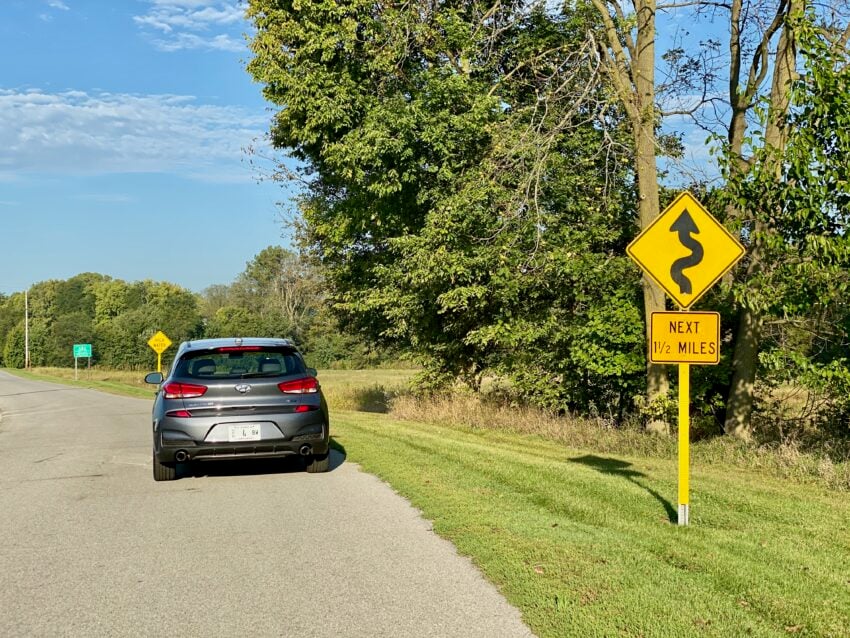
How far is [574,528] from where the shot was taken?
23.2 feet

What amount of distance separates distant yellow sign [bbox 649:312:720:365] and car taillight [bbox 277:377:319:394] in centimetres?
467

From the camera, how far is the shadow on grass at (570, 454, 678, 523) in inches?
322

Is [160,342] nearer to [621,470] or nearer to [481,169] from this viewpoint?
[481,169]

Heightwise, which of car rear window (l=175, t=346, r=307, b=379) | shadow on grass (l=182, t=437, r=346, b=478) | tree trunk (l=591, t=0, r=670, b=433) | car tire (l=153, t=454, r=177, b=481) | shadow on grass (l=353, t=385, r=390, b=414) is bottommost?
shadow on grass (l=353, t=385, r=390, b=414)

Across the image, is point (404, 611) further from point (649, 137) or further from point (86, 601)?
point (649, 137)

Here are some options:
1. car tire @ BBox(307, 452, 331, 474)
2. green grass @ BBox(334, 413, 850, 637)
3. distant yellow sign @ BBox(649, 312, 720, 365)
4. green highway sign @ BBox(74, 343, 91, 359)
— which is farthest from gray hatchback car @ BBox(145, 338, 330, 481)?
green highway sign @ BBox(74, 343, 91, 359)

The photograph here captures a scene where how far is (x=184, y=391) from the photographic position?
9875mm

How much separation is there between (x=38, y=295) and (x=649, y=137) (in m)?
153

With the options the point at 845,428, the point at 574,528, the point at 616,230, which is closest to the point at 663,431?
the point at 845,428

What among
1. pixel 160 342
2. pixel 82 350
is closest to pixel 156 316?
pixel 82 350

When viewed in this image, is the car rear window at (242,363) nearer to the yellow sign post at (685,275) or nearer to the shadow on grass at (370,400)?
the yellow sign post at (685,275)

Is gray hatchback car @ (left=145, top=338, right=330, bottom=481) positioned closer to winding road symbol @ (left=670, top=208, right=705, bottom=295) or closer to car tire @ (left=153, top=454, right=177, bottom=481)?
car tire @ (left=153, top=454, right=177, bottom=481)

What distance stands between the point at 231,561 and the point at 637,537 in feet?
10.9

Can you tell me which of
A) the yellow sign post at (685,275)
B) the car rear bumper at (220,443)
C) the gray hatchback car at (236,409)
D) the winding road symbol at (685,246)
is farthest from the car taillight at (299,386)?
the winding road symbol at (685,246)
